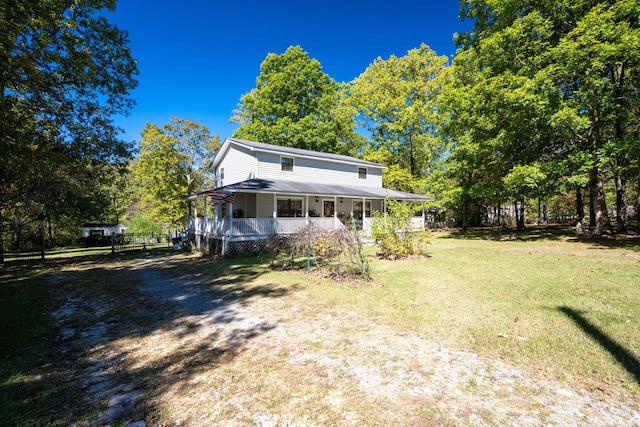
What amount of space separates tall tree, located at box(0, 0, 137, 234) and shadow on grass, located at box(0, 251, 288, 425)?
19.0 ft

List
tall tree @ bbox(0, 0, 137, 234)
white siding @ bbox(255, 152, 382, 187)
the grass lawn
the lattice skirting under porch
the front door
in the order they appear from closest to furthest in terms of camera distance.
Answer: the grass lawn
tall tree @ bbox(0, 0, 137, 234)
the lattice skirting under porch
white siding @ bbox(255, 152, 382, 187)
the front door

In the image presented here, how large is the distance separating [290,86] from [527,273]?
90.9ft

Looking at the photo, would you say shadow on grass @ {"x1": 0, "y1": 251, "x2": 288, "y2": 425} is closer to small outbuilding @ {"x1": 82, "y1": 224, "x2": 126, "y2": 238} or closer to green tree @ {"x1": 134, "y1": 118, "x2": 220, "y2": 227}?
green tree @ {"x1": 134, "y1": 118, "x2": 220, "y2": 227}

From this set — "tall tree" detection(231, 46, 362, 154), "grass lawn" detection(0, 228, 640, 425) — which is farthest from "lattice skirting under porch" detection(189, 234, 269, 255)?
"tall tree" detection(231, 46, 362, 154)

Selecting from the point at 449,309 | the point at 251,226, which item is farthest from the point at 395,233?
the point at 251,226

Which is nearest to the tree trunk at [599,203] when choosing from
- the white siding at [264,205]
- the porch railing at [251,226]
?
the porch railing at [251,226]

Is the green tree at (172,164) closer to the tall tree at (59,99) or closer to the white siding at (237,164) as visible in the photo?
the white siding at (237,164)

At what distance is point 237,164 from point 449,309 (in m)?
16.9

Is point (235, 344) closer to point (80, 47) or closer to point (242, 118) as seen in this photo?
point (80, 47)

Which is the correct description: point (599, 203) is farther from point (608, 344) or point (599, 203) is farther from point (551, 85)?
point (608, 344)

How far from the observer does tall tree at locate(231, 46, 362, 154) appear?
92.5 feet

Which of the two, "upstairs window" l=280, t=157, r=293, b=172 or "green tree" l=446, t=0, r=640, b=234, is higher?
"green tree" l=446, t=0, r=640, b=234

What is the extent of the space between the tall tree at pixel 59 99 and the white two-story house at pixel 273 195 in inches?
228

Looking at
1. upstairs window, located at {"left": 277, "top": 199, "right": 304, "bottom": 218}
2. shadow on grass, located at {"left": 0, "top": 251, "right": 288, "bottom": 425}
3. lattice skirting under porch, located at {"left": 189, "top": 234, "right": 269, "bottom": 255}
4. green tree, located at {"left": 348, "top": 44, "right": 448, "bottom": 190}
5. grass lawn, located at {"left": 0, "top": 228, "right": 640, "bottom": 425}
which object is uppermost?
green tree, located at {"left": 348, "top": 44, "right": 448, "bottom": 190}
